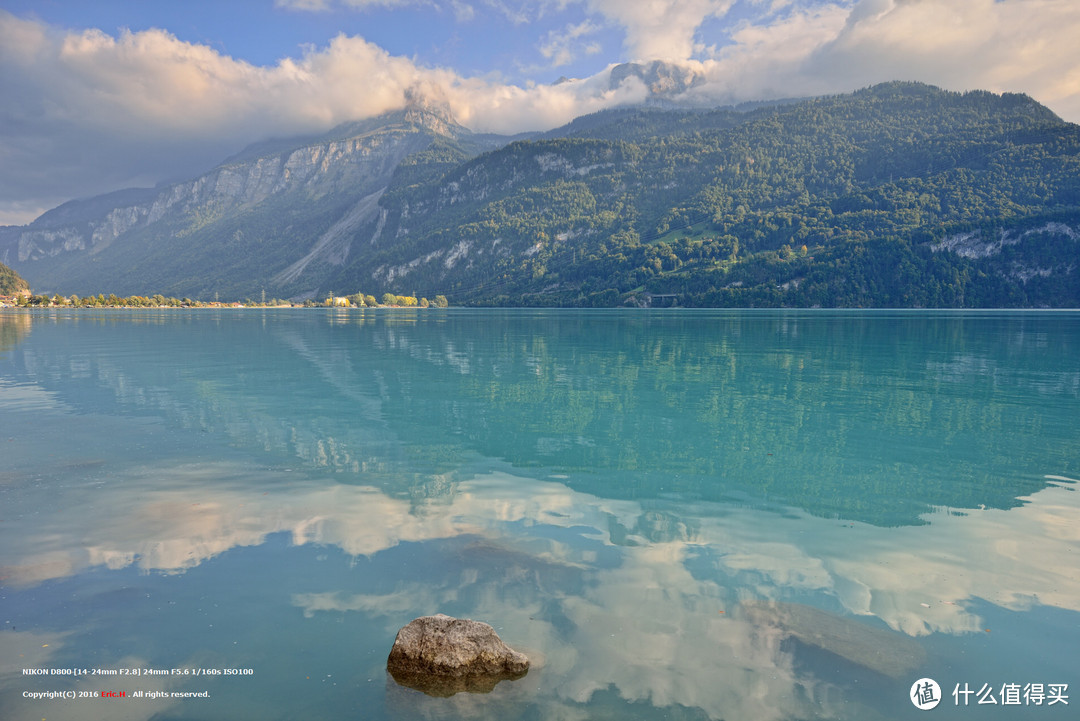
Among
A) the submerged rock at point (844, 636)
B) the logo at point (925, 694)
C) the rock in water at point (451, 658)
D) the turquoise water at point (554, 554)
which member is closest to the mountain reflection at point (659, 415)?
the turquoise water at point (554, 554)

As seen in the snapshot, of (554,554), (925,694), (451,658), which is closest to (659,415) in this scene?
(554,554)

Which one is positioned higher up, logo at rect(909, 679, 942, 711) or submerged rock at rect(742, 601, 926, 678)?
submerged rock at rect(742, 601, 926, 678)

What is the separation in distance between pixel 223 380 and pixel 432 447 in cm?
2331

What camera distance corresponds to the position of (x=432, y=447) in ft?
73.0

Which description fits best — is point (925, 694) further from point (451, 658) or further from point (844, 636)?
point (451, 658)

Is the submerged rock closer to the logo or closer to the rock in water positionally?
the logo

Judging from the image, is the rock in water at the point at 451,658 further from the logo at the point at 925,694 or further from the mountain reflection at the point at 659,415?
the mountain reflection at the point at 659,415

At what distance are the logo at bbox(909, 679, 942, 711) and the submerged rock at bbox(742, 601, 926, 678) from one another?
9.3 inches

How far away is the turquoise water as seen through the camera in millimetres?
8430

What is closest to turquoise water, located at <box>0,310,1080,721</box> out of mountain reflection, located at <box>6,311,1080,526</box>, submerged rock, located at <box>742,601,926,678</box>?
submerged rock, located at <box>742,601,926,678</box>

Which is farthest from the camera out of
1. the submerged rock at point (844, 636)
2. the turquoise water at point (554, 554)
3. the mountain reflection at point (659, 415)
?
the mountain reflection at point (659, 415)

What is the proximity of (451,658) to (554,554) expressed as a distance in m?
4.52

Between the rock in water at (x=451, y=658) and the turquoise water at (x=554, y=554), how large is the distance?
0.25 meters

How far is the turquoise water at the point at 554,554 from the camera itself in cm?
843
